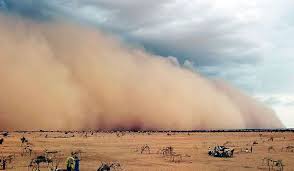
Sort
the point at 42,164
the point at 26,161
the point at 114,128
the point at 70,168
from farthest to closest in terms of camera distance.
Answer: the point at 114,128 < the point at 26,161 < the point at 42,164 < the point at 70,168

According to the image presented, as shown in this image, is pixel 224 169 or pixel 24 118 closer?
pixel 224 169


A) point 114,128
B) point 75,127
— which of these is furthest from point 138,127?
point 75,127

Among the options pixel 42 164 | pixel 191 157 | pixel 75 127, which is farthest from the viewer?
pixel 75 127

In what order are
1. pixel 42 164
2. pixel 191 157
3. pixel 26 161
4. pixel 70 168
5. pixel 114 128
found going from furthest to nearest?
pixel 114 128, pixel 191 157, pixel 26 161, pixel 42 164, pixel 70 168

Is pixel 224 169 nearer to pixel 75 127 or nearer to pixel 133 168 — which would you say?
pixel 133 168

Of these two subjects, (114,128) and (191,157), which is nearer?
(191,157)

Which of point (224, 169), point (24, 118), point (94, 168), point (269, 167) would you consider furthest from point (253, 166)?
point (24, 118)

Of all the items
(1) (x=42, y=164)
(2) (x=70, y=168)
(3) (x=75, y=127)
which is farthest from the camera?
(3) (x=75, y=127)

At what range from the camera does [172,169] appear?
18.2 meters

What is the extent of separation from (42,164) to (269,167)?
39.9 feet

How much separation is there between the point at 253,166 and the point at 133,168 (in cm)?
655

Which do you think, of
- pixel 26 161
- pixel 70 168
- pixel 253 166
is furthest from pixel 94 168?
pixel 253 166

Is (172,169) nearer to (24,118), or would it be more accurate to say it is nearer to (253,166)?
(253,166)

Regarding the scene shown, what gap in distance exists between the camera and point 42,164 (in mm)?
19703
